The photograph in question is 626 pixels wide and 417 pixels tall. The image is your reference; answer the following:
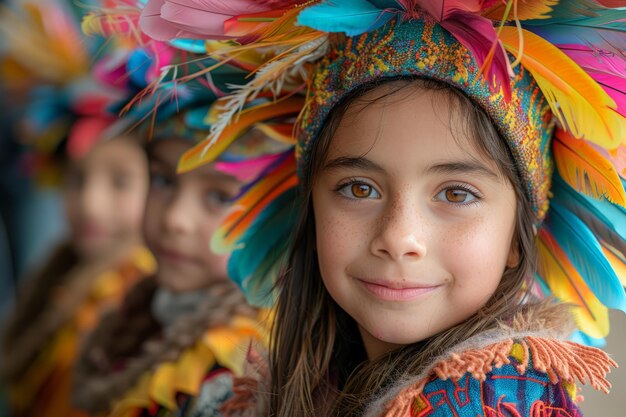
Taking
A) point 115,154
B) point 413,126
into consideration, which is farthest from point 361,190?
point 115,154

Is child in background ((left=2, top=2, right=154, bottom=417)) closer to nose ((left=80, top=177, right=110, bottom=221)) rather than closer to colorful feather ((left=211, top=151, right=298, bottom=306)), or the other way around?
nose ((left=80, top=177, right=110, bottom=221))

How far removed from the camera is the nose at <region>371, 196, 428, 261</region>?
117 cm

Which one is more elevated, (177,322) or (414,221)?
(414,221)

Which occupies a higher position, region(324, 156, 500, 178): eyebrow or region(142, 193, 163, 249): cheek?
region(324, 156, 500, 178): eyebrow

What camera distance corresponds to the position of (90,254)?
2.71 meters

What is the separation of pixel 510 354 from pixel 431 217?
24cm

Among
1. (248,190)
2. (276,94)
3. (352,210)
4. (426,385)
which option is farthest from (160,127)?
(426,385)

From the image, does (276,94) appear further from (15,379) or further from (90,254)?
(15,379)

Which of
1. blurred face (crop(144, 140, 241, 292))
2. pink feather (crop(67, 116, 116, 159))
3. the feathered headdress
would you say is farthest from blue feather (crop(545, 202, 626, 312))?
pink feather (crop(67, 116, 116, 159))

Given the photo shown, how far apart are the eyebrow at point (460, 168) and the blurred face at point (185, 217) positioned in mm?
835

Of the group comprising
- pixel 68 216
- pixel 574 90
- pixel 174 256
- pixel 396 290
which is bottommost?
pixel 68 216

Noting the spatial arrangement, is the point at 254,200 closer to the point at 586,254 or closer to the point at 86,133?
the point at 586,254

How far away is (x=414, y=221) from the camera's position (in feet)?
3.87

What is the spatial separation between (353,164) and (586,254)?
0.47 meters
